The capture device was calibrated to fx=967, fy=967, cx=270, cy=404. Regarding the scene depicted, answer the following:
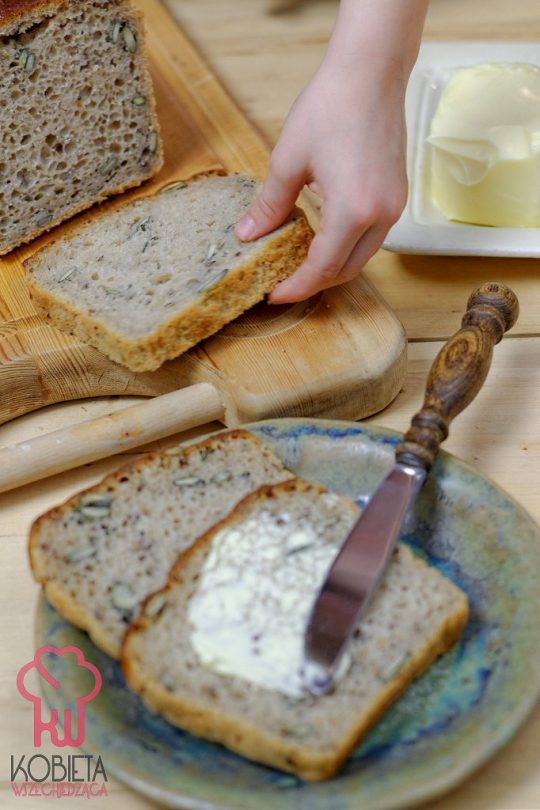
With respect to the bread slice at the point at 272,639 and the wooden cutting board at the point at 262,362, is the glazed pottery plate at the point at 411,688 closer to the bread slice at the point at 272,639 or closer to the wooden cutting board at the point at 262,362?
the bread slice at the point at 272,639

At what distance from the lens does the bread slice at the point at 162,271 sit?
1.79m

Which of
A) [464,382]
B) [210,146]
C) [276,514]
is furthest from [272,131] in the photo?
[276,514]

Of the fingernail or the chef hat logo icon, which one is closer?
the chef hat logo icon

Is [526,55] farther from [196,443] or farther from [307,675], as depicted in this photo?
[307,675]

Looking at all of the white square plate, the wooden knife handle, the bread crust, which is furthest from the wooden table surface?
the bread crust

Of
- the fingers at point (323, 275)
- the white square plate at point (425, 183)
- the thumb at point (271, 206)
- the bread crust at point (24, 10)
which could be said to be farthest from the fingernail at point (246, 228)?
the bread crust at point (24, 10)

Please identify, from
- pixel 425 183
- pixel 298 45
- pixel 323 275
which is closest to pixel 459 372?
pixel 323 275

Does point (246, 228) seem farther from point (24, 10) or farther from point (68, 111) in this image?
point (24, 10)

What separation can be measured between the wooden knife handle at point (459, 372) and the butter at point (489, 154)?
49cm

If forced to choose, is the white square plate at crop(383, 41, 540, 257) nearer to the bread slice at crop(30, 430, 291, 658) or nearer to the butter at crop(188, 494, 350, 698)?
the bread slice at crop(30, 430, 291, 658)

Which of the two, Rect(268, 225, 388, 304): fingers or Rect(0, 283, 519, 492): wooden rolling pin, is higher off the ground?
Rect(268, 225, 388, 304): fingers

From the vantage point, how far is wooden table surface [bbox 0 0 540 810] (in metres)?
1.30

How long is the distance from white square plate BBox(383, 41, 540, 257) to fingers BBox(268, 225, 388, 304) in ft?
0.75

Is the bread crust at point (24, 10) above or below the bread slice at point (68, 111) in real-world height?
above
